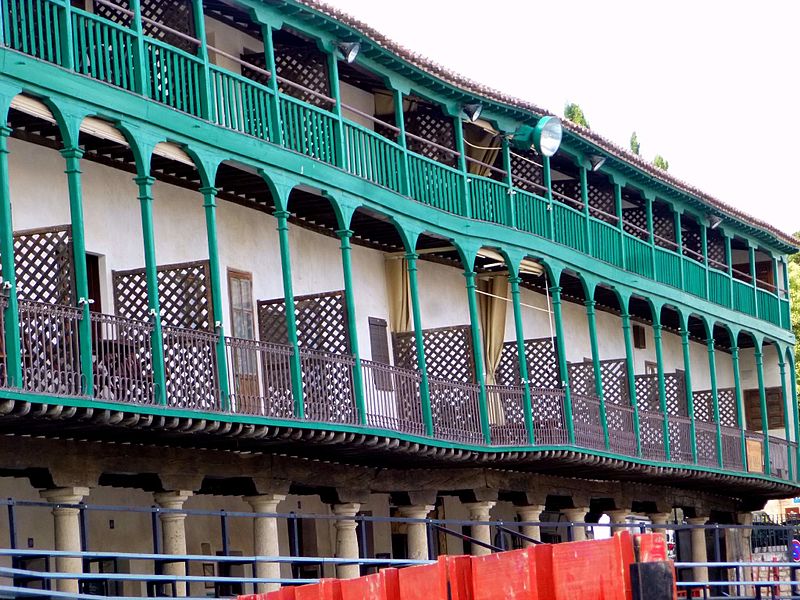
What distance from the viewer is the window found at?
23.9 meters

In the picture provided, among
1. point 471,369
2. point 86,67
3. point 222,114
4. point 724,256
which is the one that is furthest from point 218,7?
point 724,256

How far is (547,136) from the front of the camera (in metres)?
28.3

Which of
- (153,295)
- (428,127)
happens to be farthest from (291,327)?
(428,127)

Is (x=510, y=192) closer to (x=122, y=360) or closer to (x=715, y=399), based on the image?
(x=715, y=399)

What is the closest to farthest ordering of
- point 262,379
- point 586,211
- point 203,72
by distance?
point 203,72 < point 262,379 < point 586,211

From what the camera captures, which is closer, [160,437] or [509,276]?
[160,437]

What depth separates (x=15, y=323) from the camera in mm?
16641

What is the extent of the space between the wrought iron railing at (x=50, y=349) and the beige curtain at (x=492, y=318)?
12764 millimetres

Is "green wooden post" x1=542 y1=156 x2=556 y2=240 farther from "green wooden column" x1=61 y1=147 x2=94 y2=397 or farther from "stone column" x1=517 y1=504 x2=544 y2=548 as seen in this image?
"green wooden column" x1=61 y1=147 x2=94 y2=397

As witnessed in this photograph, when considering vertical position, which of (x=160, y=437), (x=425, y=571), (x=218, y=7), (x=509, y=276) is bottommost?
(x=425, y=571)

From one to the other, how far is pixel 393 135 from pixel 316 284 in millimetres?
2906

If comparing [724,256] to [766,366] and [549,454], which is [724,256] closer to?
[766,366]

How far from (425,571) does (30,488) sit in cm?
1286

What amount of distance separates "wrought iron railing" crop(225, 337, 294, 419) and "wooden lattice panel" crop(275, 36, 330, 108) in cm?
423
